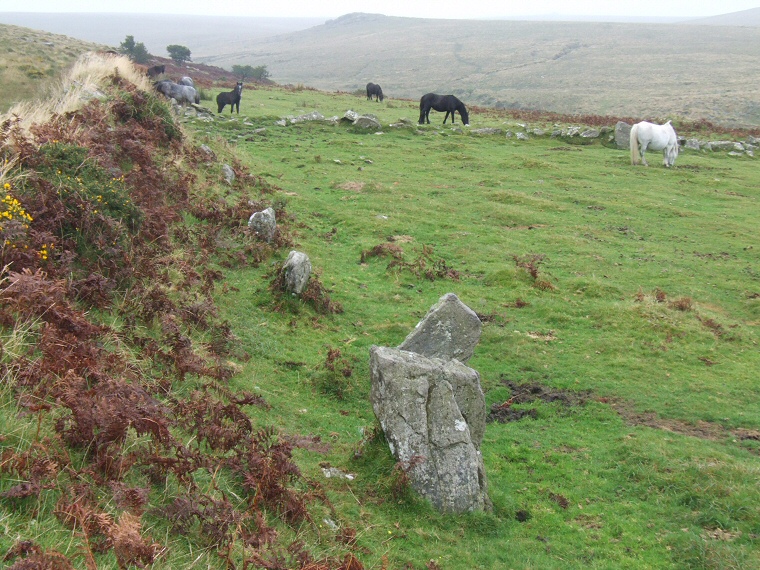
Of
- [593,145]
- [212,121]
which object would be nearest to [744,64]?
[593,145]

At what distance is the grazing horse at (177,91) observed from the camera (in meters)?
29.4

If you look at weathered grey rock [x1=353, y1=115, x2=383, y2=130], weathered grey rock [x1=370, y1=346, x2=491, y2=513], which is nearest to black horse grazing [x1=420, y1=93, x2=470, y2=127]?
weathered grey rock [x1=353, y1=115, x2=383, y2=130]

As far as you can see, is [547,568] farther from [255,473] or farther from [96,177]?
[96,177]

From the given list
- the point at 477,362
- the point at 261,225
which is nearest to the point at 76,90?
the point at 261,225

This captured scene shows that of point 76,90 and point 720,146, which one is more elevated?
point 76,90

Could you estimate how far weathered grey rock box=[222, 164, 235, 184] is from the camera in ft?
59.1

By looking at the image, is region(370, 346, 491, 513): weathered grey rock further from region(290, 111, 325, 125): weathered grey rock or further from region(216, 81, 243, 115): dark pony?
region(216, 81, 243, 115): dark pony

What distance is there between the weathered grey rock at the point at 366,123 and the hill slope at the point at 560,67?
35.9 m

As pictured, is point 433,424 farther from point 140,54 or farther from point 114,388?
point 140,54

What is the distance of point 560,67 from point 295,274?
10402 centimetres

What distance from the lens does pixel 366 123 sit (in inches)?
1258

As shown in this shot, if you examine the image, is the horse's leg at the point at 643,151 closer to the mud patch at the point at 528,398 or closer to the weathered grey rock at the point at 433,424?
the mud patch at the point at 528,398

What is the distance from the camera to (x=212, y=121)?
2841 centimetres

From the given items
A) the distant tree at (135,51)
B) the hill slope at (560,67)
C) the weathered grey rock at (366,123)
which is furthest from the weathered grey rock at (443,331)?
the hill slope at (560,67)
